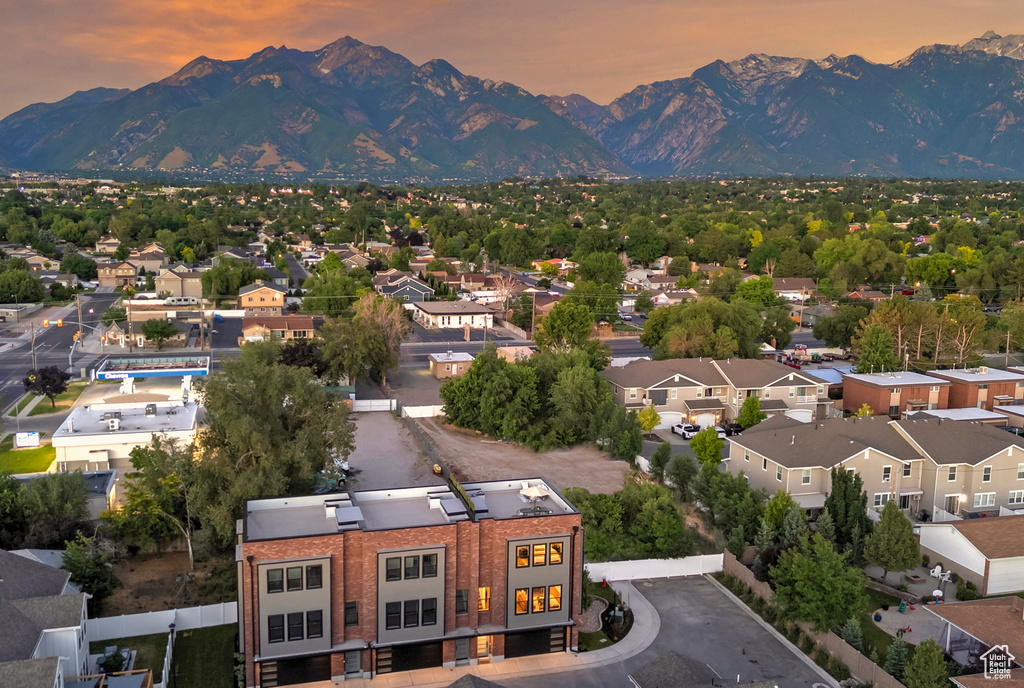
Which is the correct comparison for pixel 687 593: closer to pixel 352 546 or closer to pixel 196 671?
pixel 352 546

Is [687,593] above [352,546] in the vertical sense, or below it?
below

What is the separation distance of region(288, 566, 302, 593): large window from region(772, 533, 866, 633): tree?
583 inches

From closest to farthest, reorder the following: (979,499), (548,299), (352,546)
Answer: (352,546) < (979,499) < (548,299)

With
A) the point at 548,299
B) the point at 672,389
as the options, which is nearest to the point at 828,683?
the point at 672,389

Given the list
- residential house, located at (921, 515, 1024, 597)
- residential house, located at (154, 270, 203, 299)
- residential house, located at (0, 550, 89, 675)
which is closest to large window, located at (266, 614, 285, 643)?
residential house, located at (0, 550, 89, 675)

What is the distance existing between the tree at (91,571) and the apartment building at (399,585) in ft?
17.0

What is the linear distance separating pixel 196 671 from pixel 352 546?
5.88 metres

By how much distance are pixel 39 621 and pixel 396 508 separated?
1022cm

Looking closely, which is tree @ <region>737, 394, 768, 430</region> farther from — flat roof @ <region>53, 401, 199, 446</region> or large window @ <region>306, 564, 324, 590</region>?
large window @ <region>306, 564, 324, 590</region>

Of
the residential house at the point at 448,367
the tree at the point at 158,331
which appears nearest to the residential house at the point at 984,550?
the residential house at the point at 448,367

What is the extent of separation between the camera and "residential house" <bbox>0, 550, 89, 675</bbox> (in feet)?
66.6

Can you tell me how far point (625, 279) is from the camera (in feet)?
385

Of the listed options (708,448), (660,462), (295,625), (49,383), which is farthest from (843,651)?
(49,383)

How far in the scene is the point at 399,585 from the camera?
24359mm
